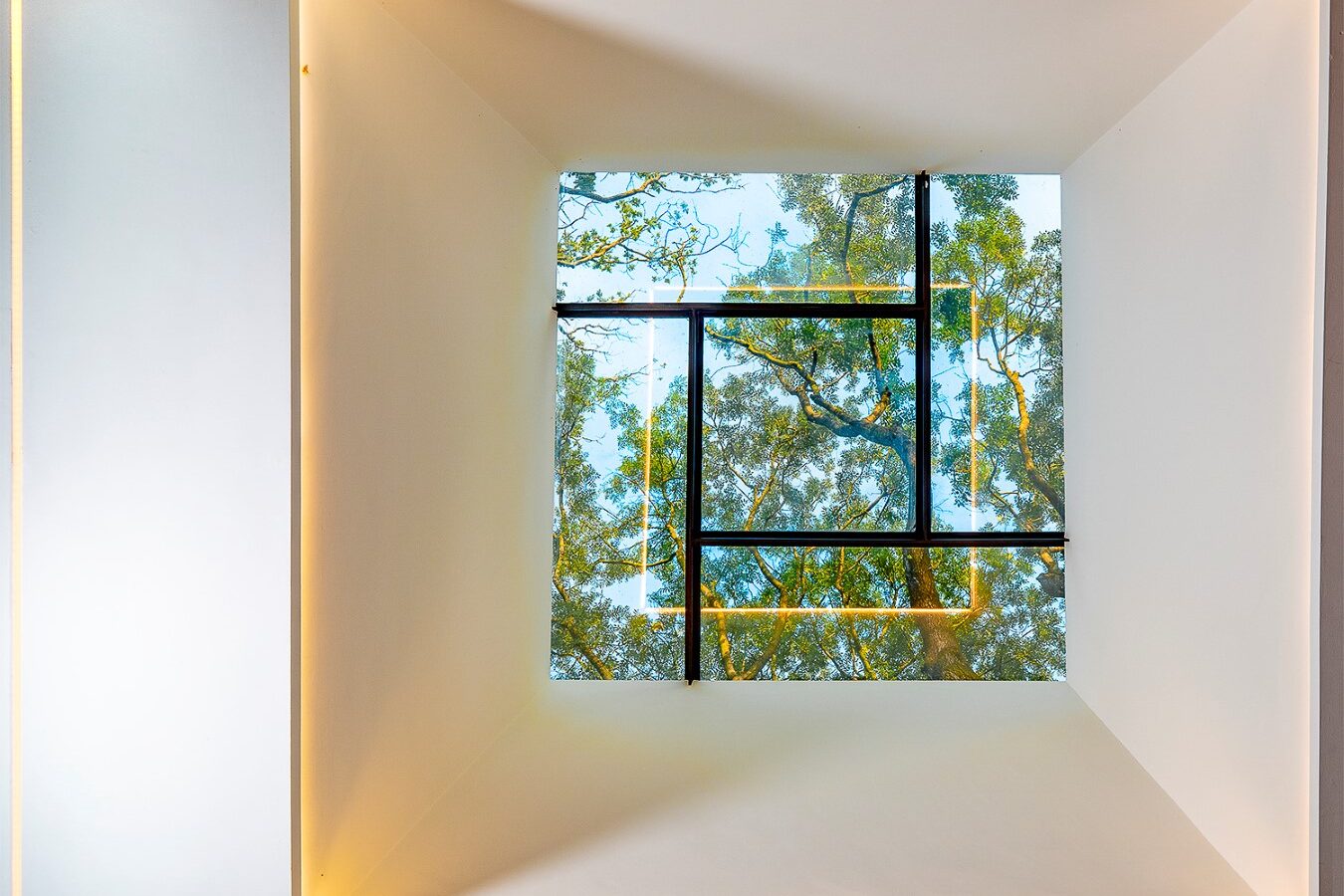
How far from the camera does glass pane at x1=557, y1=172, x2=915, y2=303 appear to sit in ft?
9.98

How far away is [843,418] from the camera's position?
3.09 m

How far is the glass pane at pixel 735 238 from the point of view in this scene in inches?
120

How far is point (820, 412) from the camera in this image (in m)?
3.09

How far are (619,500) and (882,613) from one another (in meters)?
1.17

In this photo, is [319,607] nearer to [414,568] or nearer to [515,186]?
[414,568]

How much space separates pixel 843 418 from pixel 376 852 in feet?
7.17

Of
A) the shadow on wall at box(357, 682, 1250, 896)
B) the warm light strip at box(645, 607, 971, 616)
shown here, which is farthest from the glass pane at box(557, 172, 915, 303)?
the shadow on wall at box(357, 682, 1250, 896)
